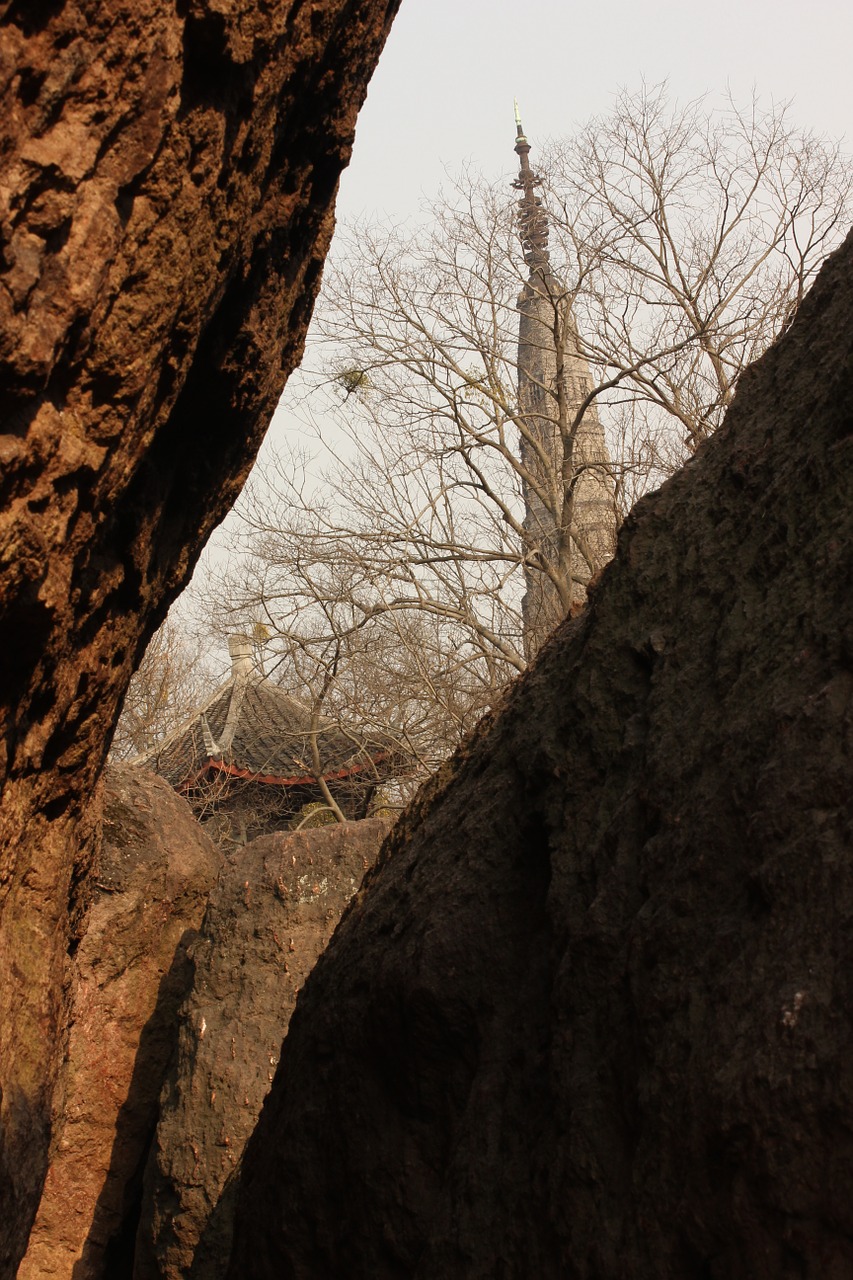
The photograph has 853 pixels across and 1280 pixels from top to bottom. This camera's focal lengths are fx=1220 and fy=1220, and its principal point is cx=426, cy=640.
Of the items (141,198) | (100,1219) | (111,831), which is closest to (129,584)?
(141,198)

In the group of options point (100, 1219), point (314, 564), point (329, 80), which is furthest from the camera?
point (314, 564)

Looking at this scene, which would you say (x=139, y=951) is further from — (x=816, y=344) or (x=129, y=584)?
(x=816, y=344)

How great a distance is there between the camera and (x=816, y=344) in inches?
107

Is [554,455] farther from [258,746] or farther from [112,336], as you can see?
[112,336]

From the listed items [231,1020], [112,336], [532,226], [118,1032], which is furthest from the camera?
[532,226]

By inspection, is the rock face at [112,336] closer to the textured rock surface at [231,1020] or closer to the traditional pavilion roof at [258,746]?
the textured rock surface at [231,1020]

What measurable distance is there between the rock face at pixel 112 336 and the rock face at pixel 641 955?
0.85 meters

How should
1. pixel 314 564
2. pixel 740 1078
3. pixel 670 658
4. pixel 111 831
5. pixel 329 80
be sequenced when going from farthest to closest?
pixel 314 564 → pixel 111 831 → pixel 329 80 → pixel 670 658 → pixel 740 1078

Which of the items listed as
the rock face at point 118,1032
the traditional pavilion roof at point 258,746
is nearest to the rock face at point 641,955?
the rock face at point 118,1032

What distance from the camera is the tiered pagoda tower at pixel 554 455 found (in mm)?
14180

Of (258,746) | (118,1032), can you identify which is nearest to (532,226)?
(258,746)

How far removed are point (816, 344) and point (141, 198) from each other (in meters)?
1.49

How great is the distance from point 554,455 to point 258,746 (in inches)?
205

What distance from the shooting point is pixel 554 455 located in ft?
50.3
